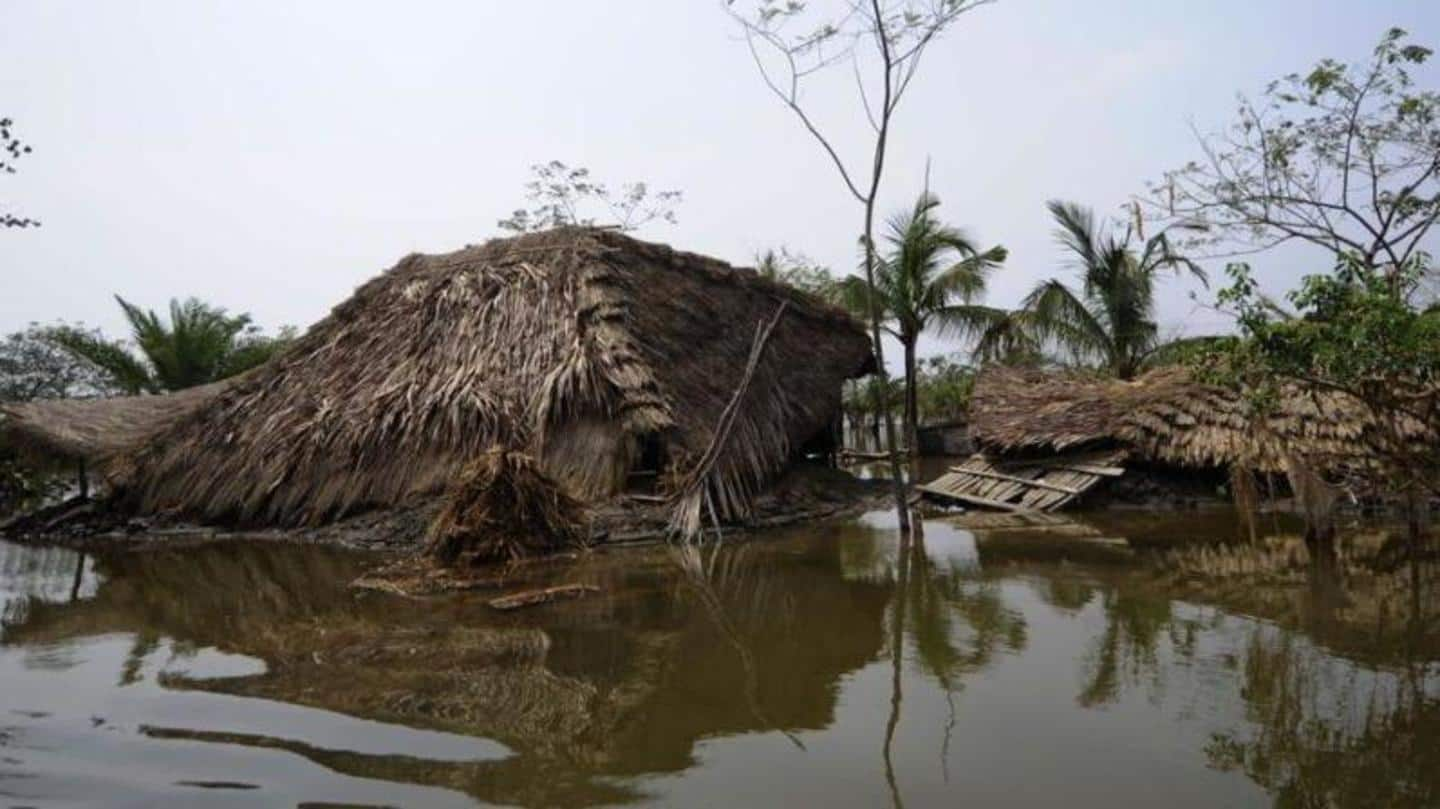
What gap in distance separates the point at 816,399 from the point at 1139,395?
13.7ft

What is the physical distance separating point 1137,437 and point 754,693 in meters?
8.80

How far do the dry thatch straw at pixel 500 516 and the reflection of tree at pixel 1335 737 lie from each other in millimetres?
5879

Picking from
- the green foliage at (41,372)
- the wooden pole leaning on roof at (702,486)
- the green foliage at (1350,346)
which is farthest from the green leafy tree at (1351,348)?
the green foliage at (41,372)

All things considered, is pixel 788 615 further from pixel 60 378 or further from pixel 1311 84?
pixel 60 378

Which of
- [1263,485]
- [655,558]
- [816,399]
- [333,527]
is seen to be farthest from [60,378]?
[1263,485]

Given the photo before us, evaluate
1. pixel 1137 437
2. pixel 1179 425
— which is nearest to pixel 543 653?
pixel 1137 437

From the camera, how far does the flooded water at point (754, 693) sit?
3514 mm

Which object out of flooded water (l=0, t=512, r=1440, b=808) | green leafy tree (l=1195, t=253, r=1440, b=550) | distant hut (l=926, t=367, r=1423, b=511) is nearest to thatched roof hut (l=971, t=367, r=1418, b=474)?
distant hut (l=926, t=367, r=1423, b=511)

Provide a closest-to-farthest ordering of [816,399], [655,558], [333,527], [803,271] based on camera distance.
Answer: [655,558] → [333,527] → [816,399] → [803,271]

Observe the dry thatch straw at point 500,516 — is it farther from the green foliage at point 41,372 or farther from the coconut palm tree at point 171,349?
the green foliage at point 41,372

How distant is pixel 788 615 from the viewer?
6348 millimetres

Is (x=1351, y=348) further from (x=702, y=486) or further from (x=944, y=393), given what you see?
(x=944, y=393)

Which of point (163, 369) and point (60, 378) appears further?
point (60, 378)

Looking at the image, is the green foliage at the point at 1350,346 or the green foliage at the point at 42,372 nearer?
the green foliage at the point at 1350,346
